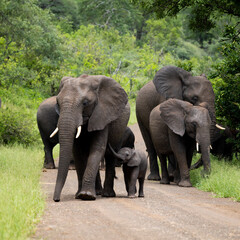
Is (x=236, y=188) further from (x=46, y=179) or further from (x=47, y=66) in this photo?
(x=47, y=66)

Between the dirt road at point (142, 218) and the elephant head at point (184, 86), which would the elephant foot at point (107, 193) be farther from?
the elephant head at point (184, 86)

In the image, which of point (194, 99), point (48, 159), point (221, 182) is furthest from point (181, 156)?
point (48, 159)

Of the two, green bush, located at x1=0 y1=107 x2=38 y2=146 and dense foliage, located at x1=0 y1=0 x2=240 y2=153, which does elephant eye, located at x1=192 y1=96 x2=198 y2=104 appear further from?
green bush, located at x1=0 y1=107 x2=38 y2=146

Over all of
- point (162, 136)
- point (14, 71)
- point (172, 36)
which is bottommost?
point (162, 136)

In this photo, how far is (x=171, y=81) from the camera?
1553 centimetres

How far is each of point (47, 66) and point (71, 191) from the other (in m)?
18.9

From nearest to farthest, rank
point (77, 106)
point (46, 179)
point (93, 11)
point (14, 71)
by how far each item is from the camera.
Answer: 1. point (77, 106)
2. point (46, 179)
3. point (14, 71)
4. point (93, 11)

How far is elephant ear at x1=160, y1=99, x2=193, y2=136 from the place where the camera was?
13391 mm

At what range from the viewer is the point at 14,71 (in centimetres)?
2347

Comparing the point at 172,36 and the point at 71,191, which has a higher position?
the point at 172,36

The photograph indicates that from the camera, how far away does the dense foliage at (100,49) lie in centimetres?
1630

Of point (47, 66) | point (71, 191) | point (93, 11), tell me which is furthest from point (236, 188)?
point (93, 11)

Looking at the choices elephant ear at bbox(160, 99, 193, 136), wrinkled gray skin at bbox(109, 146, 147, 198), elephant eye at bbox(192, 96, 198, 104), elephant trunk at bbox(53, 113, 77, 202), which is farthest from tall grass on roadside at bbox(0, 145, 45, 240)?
elephant eye at bbox(192, 96, 198, 104)

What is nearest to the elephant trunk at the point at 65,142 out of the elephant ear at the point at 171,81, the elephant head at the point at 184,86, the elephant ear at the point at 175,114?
the elephant ear at the point at 175,114
